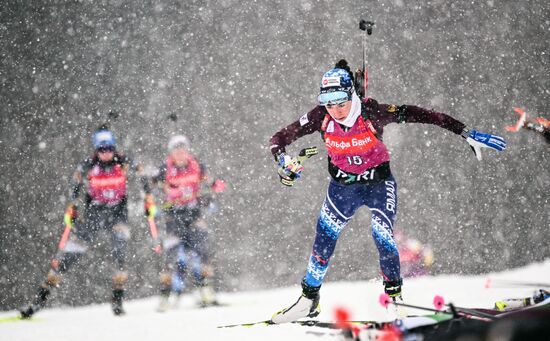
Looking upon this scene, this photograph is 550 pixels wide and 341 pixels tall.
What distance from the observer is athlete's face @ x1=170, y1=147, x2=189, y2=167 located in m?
6.55

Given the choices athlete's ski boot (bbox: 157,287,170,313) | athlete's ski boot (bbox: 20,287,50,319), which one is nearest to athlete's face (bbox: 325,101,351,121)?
athlete's ski boot (bbox: 157,287,170,313)

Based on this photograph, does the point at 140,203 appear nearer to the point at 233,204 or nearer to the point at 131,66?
the point at 233,204

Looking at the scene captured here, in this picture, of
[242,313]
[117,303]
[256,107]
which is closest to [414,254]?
[242,313]

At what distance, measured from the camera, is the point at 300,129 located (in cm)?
425

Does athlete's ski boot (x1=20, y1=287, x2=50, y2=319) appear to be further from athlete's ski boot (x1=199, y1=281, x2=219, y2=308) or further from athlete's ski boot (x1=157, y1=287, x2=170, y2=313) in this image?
athlete's ski boot (x1=199, y1=281, x2=219, y2=308)

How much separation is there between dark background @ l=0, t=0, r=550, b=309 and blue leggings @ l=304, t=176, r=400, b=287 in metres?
2.68

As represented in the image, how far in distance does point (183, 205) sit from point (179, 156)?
2.17 ft

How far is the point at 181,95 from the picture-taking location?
680cm

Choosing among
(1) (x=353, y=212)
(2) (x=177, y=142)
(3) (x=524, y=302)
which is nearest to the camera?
(3) (x=524, y=302)

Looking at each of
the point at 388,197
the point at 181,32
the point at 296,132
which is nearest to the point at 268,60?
the point at 181,32

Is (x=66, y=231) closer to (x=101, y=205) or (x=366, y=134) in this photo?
(x=101, y=205)

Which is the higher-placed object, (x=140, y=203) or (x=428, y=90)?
(x=428, y=90)

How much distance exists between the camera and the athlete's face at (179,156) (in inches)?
258

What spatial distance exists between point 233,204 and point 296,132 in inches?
114
